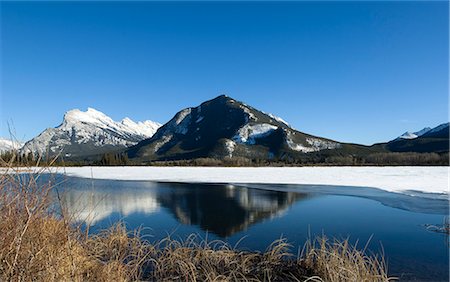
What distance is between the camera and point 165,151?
155 m

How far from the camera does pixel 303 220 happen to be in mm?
11906

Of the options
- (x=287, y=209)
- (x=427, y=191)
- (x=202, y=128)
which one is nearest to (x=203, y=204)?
(x=287, y=209)

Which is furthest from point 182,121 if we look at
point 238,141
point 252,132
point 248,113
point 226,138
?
point 238,141

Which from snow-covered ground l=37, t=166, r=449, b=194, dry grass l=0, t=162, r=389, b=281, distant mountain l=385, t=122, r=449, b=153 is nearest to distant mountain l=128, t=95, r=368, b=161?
distant mountain l=385, t=122, r=449, b=153

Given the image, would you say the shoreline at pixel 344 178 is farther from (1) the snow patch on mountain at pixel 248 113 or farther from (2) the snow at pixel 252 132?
(1) the snow patch on mountain at pixel 248 113

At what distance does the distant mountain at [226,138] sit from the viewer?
12638 cm

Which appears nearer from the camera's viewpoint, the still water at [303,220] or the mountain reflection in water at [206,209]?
the still water at [303,220]

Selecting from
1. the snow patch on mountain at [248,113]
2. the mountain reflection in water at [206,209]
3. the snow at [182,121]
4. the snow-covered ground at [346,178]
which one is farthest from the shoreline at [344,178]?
the snow at [182,121]

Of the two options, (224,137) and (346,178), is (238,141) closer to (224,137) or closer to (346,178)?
(224,137)

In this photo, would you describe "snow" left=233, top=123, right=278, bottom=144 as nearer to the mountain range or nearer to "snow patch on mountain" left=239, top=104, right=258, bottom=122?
the mountain range

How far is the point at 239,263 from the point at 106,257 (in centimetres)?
266

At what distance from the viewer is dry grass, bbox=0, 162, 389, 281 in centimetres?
324

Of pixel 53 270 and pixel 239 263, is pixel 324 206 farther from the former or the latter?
pixel 53 270

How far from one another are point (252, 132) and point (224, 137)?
12.9m
